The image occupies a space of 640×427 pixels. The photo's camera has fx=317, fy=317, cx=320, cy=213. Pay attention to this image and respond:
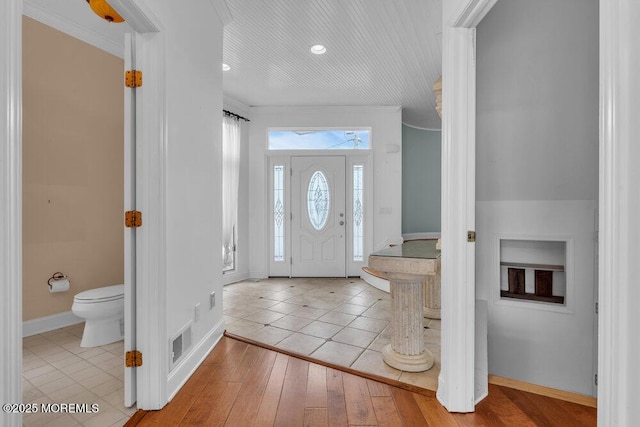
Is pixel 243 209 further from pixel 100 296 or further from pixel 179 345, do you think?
pixel 179 345

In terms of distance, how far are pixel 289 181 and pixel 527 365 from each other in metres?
4.00

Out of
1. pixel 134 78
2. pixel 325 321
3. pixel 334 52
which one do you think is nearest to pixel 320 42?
pixel 334 52

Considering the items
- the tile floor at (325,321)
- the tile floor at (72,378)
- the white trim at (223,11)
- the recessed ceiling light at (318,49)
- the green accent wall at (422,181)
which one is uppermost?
the recessed ceiling light at (318,49)

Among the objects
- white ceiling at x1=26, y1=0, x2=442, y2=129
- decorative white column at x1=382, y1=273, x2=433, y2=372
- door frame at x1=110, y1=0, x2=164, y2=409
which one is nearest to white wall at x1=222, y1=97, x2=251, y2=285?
white ceiling at x1=26, y1=0, x2=442, y2=129

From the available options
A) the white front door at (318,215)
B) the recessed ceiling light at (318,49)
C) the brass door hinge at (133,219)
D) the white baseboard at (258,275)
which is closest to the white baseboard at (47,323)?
the brass door hinge at (133,219)

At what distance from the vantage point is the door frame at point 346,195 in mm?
5227

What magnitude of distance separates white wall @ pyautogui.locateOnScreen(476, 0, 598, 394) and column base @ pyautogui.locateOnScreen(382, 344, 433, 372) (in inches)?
16.9

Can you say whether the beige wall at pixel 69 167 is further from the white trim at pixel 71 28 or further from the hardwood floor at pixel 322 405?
the hardwood floor at pixel 322 405

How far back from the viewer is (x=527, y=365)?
2.08m

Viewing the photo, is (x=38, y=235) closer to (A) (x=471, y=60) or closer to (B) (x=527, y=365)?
(A) (x=471, y=60)

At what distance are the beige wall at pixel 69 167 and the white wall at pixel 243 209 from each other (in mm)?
1797

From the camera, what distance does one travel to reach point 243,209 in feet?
17.0

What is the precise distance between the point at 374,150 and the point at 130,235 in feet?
13.6

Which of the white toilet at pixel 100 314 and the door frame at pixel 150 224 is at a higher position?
the door frame at pixel 150 224
